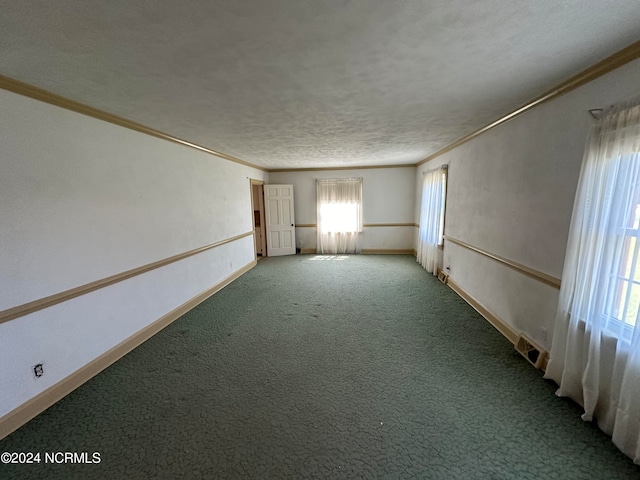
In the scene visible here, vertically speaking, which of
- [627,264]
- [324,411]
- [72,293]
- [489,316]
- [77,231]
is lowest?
[324,411]

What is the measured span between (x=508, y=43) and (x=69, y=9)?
2.14 metres

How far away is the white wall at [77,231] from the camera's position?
1.74 m

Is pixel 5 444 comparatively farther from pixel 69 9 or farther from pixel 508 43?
pixel 508 43

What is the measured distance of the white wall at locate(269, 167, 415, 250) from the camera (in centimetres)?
661

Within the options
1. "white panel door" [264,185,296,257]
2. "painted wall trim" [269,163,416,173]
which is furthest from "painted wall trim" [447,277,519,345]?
"white panel door" [264,185,296,257]

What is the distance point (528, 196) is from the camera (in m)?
2.36

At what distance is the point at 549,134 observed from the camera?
2.11m

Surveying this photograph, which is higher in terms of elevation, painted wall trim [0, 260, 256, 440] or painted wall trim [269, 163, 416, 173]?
painted wall trim [269, 163, 416, 173]

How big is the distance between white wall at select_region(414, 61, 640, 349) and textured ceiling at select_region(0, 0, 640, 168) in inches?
9.4

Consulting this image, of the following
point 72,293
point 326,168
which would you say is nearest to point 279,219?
point 326,168

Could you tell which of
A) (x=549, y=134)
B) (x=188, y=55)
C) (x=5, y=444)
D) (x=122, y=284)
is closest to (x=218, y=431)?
(x=5, y=444)

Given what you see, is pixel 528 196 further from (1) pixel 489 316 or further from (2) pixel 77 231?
(2) pixel 77 231

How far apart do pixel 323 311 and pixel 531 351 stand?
2.19 m

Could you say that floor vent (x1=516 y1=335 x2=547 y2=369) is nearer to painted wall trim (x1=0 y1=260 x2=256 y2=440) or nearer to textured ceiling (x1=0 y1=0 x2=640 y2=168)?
textured ceiling (x1=0 y1=0 x2=640 y2=168)
